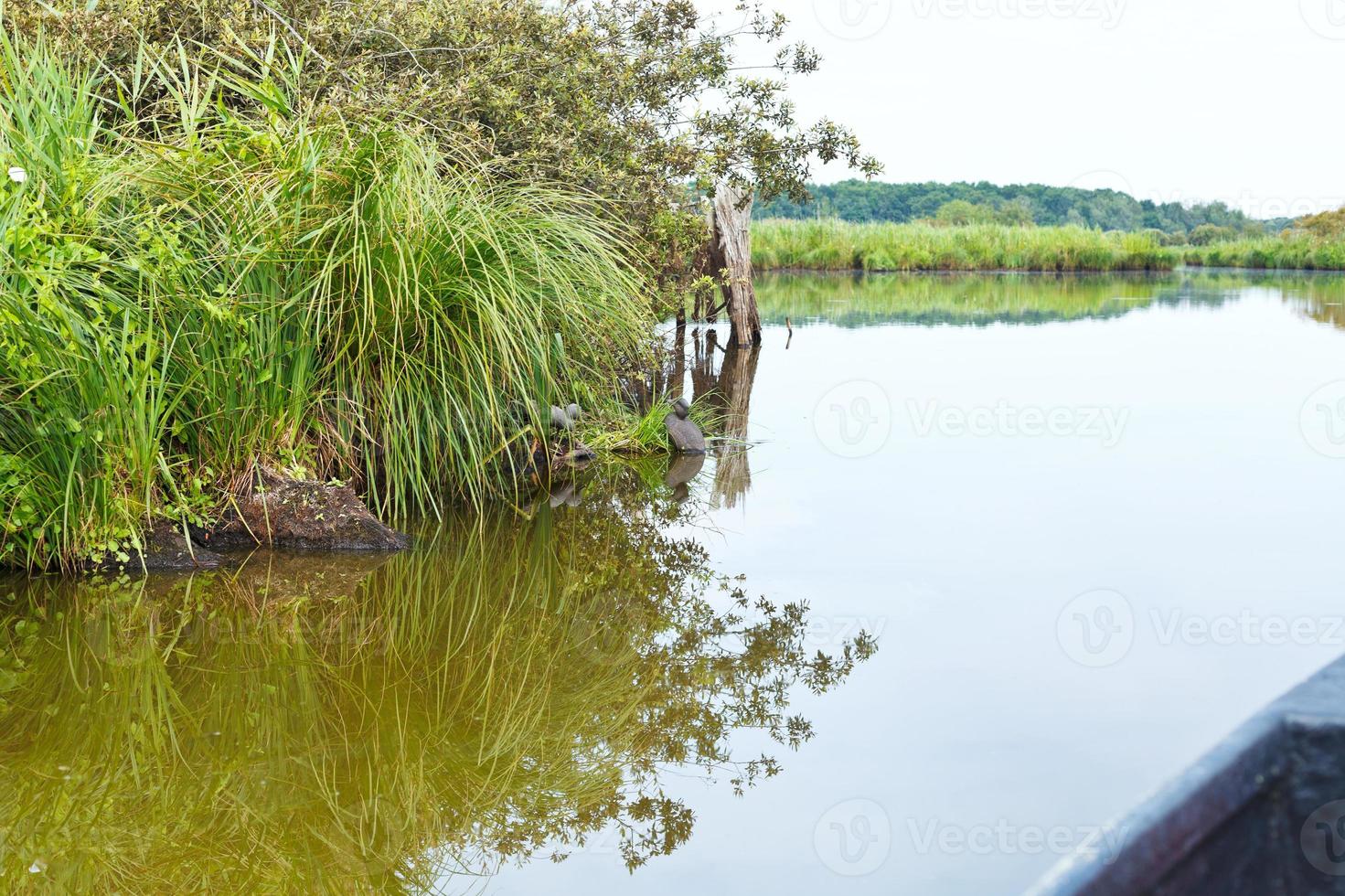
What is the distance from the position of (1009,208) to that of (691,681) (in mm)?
35647

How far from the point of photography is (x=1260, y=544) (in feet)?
16.1

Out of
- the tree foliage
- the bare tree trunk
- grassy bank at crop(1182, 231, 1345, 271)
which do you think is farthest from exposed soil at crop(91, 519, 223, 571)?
grassy bank at crop(1182, 231, 1345, 271)

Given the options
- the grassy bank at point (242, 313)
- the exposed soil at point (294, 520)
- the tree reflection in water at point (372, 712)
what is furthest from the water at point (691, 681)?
the grassy bank at point (242, 313)

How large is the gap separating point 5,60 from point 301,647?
2.55 m

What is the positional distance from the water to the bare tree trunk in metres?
5.77

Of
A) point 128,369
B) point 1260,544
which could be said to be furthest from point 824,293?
point 128,369

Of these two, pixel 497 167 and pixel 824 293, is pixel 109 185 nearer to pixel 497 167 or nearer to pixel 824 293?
pixel 497 167

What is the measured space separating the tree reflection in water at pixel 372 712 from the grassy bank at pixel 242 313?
0.44m

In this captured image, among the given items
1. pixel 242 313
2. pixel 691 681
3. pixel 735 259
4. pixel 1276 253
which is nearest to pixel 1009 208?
pixel 1276 253

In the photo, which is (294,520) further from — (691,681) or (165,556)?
(691,681)

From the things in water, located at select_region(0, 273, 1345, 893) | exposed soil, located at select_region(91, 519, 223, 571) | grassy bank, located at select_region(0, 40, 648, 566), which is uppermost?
grassy bank, located at select_region(0, 40, 648, 566)

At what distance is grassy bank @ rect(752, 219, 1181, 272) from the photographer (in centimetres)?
2597

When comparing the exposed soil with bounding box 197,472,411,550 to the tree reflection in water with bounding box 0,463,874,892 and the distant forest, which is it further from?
the distant forest

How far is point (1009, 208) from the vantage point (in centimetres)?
3669
